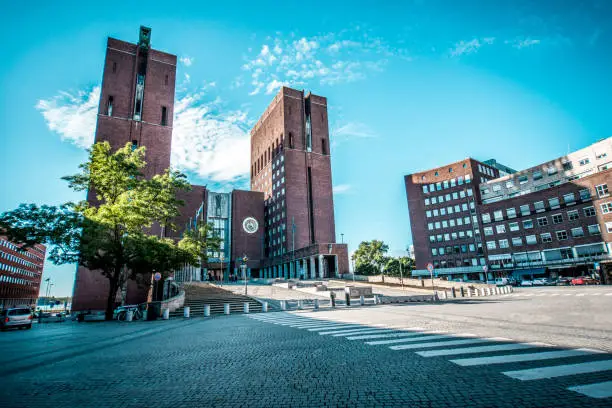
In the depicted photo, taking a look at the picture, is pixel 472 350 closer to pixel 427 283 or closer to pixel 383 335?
pixel 383 335

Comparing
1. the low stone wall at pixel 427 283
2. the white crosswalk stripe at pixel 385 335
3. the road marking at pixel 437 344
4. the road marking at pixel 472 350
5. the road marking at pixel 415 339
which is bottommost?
the white crosswalk stripe at pixel 385 335

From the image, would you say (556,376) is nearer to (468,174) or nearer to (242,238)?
(468,174)

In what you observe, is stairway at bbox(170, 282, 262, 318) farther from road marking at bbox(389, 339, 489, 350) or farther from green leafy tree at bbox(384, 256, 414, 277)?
green leafy tree at bbox(384, 256, 414, 277)

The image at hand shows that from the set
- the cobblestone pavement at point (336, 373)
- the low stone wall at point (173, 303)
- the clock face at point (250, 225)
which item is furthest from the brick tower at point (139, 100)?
the cobblestone pavement at point (336, 373)

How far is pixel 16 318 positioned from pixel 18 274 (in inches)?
3119

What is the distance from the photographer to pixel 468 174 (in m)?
71.7

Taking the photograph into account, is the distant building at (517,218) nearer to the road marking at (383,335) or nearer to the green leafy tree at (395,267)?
the green leafy tree at (395,267)

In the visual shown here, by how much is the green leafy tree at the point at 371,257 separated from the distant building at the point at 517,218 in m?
13.5

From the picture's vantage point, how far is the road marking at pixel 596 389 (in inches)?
142

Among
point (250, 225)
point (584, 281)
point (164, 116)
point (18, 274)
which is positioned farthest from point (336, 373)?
point (18, 274)

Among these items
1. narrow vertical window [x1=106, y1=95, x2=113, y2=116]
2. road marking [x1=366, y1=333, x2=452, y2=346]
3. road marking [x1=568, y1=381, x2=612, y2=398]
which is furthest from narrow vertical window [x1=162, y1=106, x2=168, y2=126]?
road marking [x1=568, y1=381, x2=612, y2=398]

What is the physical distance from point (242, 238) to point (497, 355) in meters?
81.7

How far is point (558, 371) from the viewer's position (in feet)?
15.1

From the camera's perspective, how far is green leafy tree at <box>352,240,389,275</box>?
9000 cm
